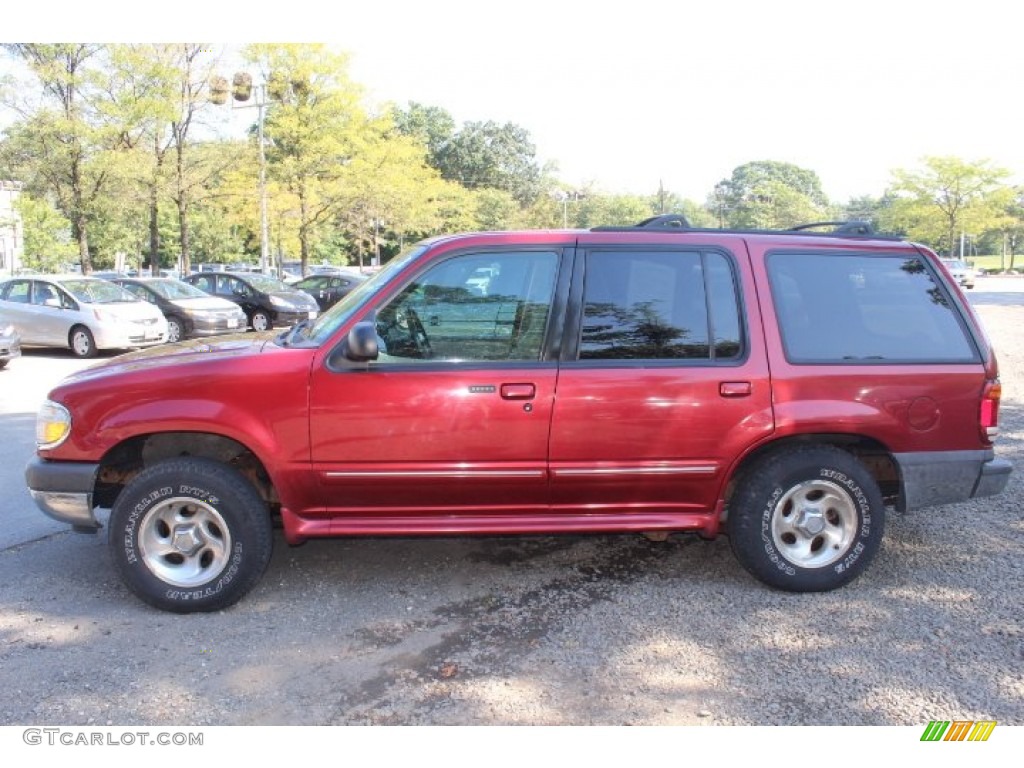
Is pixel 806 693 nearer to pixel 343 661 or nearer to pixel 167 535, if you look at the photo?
pixel 343 661

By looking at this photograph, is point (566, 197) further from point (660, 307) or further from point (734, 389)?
point (734, 389)

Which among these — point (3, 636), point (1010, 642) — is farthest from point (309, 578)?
point (1010, 642)

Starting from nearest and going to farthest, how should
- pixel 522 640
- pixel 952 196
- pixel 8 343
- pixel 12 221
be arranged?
1. pixel 522 640
2. pixel 8 343
3. pixel 12 221
4. pixel 952 196

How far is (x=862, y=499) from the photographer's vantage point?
3.98 m

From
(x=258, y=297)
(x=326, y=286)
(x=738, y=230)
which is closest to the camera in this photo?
(x=738, y=230)

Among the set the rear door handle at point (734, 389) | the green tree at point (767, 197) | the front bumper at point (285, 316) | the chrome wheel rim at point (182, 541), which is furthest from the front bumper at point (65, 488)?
the green tree at point (767, 197)

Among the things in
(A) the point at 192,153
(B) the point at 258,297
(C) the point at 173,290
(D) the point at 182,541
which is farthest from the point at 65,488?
(A) the point at 192,153

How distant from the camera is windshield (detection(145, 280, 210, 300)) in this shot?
53.2 ft

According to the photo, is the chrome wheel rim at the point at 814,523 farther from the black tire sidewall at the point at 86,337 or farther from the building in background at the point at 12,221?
the building in background at the point at 12,221

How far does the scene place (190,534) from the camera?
3.85m

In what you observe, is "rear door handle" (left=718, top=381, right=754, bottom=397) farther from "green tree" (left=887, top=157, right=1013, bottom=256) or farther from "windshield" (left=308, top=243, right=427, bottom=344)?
"green tree" (left=887, top=157, right=1013, bottom=256)

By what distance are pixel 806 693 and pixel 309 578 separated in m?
2.58

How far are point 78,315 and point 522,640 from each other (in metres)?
12.9

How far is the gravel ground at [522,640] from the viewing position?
307cm
